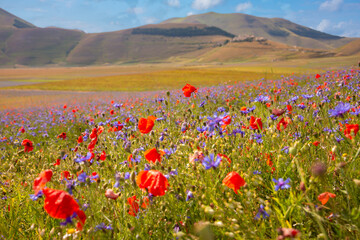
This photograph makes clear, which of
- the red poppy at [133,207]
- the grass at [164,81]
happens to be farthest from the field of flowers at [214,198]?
the grass at [164,81]

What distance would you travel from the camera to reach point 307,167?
2.04m

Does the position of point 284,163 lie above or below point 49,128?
above

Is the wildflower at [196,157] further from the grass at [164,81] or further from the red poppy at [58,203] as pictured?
the grass at [164,81]

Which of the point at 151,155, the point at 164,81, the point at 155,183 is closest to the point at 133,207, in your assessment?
the point at 151,155

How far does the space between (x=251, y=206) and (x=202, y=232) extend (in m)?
1.06

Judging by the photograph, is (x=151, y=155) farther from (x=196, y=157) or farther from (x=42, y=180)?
(x=42, y=180)

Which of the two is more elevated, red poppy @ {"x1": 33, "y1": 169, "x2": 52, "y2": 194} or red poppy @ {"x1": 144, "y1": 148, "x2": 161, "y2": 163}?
red poppy @ {"x1": 144, "y1": 148, "x2": 161, "y2": 163}

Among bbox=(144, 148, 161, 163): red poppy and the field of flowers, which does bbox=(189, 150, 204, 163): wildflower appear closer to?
the field of flowers

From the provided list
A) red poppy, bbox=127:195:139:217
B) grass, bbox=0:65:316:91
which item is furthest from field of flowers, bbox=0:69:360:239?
grass, bbox=0:65:316:91


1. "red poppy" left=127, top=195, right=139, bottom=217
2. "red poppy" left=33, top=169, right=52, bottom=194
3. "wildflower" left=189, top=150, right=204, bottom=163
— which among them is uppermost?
"wildflower" left=189, top=150, right=204, bottom=163

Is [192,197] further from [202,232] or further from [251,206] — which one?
[202,232]

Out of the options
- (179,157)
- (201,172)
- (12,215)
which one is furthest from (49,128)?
(201,172)

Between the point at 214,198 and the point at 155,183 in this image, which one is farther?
the point at 214,198

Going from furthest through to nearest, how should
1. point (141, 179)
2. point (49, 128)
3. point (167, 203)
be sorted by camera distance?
point (49, 128), point (167, 203), point (141, 179)
